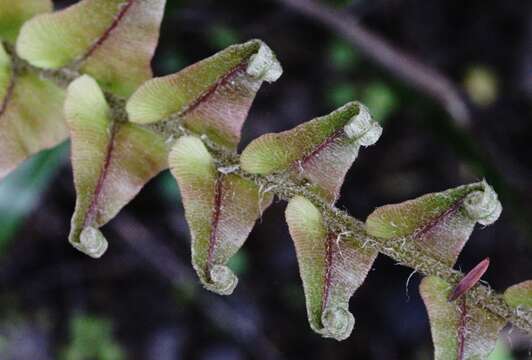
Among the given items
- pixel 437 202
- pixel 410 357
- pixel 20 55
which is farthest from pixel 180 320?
pixel 437 202

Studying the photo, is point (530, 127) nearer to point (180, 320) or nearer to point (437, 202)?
point (180, 320)

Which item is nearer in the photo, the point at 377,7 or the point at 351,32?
the point at 351,32

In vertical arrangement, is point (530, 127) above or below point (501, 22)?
below

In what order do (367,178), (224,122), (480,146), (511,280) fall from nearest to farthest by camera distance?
1. (224,122)
2. (480,146)
3. (511,280)
4. (367,178)

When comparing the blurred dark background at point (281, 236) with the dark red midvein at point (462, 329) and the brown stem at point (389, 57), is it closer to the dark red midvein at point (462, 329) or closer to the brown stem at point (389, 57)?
the brown stem at point (389, 57)

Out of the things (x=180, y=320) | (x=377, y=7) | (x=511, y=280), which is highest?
(x=377, y=7)

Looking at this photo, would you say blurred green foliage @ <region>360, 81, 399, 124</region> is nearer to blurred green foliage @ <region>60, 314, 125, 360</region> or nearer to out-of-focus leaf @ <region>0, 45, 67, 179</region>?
blurred green foliage @ <region>60, 314, 125, 360</region>

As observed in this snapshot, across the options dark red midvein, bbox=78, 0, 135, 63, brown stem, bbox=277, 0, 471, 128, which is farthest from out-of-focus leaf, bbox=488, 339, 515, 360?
dark red midvein, bbox=78, 0, 135, 63
